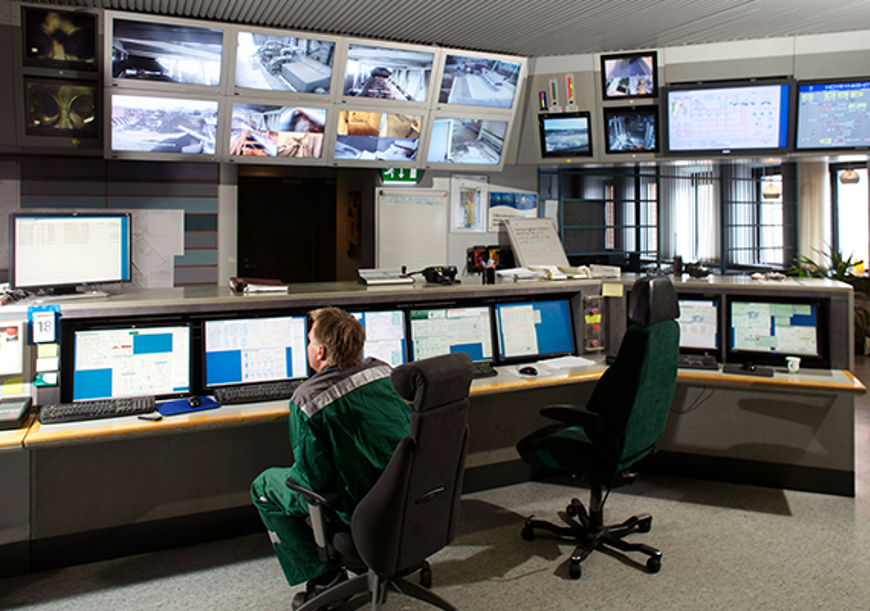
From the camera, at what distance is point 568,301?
393cm

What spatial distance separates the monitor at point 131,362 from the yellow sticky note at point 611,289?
2239 mm

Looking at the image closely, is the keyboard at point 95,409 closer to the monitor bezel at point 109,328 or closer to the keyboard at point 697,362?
the monitor bezel at point 109,328

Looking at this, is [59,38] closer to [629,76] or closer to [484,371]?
[484,371]

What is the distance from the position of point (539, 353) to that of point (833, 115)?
8.60 feet

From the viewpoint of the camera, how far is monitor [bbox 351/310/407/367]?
3.35 m

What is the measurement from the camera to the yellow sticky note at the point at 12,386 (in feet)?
8.98

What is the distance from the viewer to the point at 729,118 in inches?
185

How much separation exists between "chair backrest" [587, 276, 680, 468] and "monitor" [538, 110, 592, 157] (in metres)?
2.52

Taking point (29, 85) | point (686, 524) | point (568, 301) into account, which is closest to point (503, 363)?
point (568, 301)

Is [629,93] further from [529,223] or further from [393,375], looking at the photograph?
[393,375]

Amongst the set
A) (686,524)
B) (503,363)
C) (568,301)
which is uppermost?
(568,301)

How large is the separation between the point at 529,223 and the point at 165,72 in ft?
9.82

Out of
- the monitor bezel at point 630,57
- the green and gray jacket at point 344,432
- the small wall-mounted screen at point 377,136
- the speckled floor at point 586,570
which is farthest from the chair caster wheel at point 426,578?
the monitor bezel at point 630,57

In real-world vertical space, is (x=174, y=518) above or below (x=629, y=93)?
below
